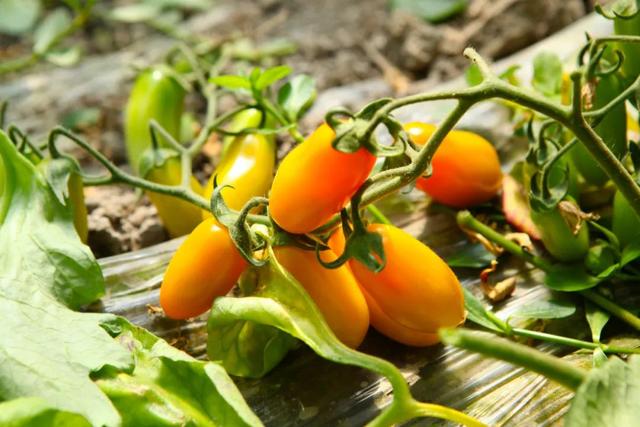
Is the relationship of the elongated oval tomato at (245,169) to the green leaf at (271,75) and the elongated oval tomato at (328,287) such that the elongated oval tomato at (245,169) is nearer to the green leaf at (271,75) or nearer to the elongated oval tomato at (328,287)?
the green leaf at (271,75)

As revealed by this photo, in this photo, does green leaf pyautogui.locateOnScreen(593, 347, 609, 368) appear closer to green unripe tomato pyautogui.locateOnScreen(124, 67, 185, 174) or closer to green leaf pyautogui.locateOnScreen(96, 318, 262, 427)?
green leaf pyautogui.locateOnScreen(96, 318, 262, 427)

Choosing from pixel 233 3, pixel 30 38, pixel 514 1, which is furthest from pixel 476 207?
pixel 30 38

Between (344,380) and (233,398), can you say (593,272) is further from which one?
(233,398)

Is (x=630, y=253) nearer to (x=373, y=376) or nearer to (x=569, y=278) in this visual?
(x=569, y=278)

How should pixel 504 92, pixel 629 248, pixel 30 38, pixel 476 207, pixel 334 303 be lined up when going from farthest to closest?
pixel 30 38, pixel 476 207, pixel 629 248, pixel 334 303, pixel 504 92

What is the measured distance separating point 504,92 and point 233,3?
1465mm

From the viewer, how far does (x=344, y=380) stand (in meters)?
0.95

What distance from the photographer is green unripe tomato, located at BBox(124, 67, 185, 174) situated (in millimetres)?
1422

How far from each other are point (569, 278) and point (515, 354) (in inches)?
15.6

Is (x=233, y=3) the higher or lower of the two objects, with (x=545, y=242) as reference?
higher

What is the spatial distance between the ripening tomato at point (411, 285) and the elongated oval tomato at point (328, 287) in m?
0.03

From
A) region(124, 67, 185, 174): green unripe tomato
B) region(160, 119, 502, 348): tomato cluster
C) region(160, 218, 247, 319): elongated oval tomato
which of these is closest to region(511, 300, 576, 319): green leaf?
region(160, 119, 502, 348): tomato cluster

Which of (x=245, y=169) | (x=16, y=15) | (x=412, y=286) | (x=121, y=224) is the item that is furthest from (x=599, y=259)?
(x=16, y=15)

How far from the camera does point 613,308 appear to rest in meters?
1.01
